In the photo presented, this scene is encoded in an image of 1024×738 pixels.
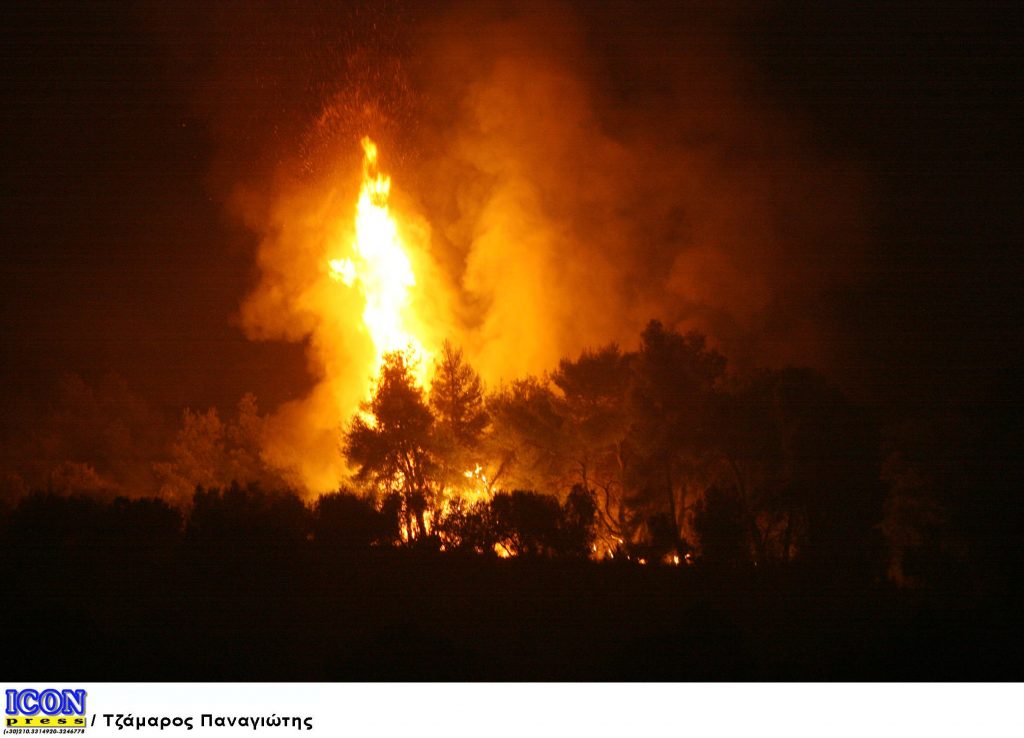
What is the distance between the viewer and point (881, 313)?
31.5 meters

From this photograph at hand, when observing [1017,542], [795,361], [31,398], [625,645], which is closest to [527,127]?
[795,361]

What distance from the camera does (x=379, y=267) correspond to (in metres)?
30.8

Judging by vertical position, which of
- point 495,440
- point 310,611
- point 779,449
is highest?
point 495,440

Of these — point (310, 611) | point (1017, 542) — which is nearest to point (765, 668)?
point (310, 611)

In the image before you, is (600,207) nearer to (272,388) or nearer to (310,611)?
(272,388)

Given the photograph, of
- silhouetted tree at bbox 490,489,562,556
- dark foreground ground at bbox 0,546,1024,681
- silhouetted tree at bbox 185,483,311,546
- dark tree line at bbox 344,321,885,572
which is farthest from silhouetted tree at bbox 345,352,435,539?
dark foreground ground at bbox 0,546,1024,681

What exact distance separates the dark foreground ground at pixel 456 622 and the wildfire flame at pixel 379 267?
1733cm

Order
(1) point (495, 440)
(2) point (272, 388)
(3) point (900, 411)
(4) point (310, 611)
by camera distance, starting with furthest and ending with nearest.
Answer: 1. (2) point (272, 388)
2. (3) point (900, 411)
3. (1) point (495, 440)
4. (4) point (310, 611)

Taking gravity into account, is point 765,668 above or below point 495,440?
below

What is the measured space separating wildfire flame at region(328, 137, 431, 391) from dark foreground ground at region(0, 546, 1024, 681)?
17.3 meters

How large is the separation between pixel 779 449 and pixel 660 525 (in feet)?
9.07

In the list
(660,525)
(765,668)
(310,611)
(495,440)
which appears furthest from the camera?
(495,440)

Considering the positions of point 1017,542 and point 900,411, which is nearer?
point 1017,542

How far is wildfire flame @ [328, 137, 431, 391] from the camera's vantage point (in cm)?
3066
